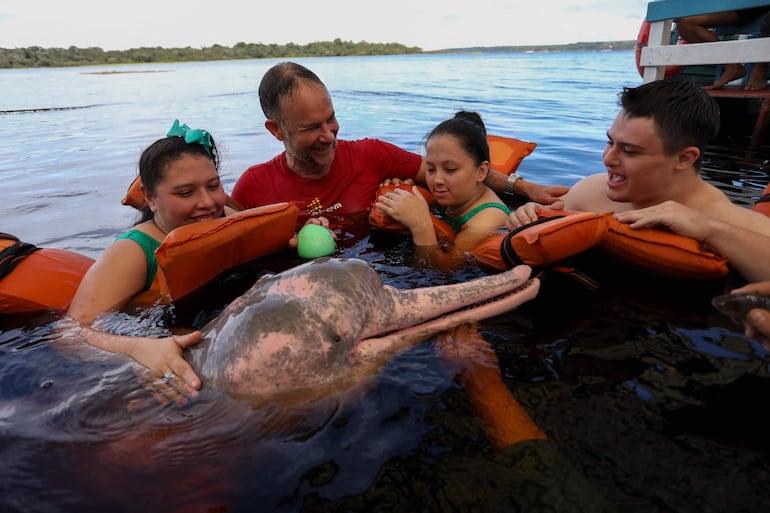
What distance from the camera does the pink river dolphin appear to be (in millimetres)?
2447

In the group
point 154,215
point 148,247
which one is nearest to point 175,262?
point 148,247

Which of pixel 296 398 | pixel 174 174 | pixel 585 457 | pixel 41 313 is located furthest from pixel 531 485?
pixel 41 313

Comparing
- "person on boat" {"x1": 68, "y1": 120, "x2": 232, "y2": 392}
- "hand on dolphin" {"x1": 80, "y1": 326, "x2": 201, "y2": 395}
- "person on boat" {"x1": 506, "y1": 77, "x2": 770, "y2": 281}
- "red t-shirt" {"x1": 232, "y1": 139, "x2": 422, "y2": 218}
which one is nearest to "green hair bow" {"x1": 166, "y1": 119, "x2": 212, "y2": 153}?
"person on boat" {"x1": 68, "y1": 120, "x2": 232, "y2": 392}

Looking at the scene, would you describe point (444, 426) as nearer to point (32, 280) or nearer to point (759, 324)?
point (759, 324)

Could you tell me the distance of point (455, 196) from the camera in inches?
207

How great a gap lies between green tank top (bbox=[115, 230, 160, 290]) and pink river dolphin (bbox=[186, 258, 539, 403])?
158 centimetres

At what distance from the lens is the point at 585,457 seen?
7.30 ft

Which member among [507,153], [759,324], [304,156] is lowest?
[507,153]

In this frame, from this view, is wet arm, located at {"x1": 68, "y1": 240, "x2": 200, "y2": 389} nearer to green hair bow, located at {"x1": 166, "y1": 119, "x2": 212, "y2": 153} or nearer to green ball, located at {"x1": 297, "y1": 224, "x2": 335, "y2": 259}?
green hair bow, located at {"x1": 166, "y1": 119, "x2": 212, "y2": 153}

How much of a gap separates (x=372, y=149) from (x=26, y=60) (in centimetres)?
7440

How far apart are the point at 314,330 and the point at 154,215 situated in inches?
104

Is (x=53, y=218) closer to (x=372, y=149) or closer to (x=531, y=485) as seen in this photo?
(x=372, y=149)

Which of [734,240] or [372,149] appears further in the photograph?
[372,149]

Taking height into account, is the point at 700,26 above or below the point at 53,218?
above
